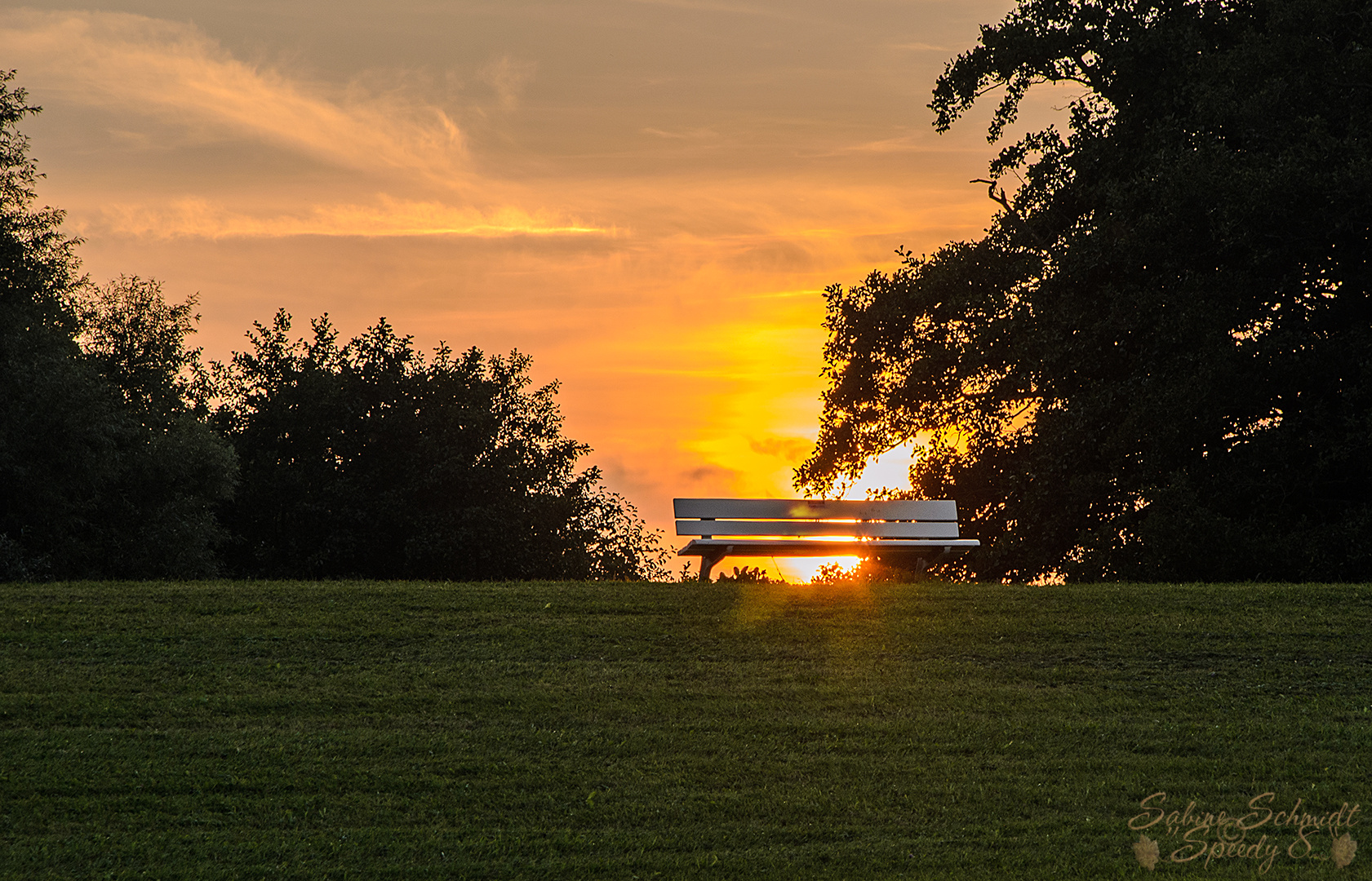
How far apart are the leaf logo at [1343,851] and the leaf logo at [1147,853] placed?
0.03 metres

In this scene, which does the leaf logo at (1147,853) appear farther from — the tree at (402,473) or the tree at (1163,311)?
the tree at (402,473)

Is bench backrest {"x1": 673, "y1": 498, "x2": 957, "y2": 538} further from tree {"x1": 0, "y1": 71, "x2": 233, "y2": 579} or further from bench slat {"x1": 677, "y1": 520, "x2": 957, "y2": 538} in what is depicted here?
tree {"x1": 0, "y1": 71, "x2": 233, "y2": 579}

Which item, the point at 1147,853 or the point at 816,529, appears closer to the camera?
the point at 1147,853

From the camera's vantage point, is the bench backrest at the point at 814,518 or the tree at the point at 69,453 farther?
the tree at the point at 69,453

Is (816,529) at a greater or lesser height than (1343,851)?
greater

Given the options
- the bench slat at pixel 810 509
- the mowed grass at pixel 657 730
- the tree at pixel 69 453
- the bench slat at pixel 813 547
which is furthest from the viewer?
the tree at pixel 69 453

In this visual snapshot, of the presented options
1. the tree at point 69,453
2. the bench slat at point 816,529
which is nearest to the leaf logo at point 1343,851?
the bench slat at point 816,529

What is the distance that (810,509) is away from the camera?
586 inches

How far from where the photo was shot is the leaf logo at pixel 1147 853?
638 cm

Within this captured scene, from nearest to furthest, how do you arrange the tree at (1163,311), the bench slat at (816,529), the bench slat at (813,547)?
the bench slat at (813,547) → the bench slat at (816,529) → the tree at (1163,311)

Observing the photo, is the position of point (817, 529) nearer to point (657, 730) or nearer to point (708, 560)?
point (708, 560)

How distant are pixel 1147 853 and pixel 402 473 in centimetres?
2588

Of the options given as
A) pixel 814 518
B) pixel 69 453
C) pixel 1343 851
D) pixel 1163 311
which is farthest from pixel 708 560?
pixel 69 453

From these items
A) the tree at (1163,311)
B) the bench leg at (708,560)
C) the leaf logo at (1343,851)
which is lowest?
the leaf logo at (1343,851)
